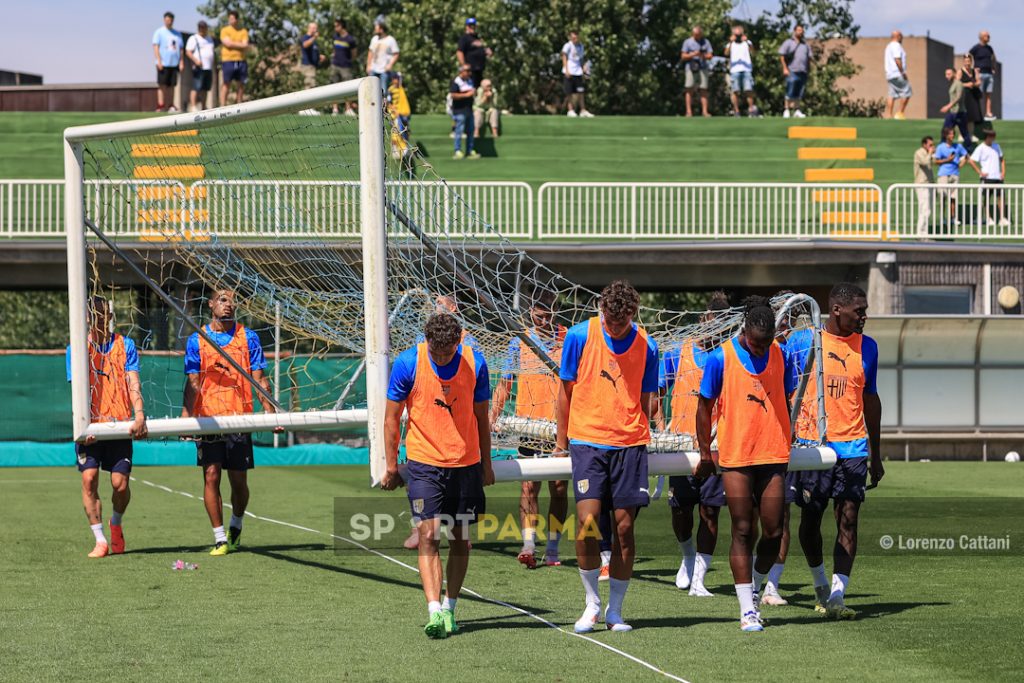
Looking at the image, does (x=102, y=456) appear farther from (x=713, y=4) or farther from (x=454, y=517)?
(x=713, y=4)

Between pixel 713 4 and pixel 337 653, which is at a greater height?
pixel 713 4

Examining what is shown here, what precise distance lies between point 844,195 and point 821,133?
7.31 metres

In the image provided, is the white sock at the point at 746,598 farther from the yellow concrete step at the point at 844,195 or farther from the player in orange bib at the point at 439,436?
the yellow concrete step at the point at 844,195

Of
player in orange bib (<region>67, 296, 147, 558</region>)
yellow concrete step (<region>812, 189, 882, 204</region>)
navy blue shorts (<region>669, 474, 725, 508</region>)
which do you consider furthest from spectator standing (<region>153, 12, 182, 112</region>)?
navy blue shorts (<region>669, 474, 725, 508</region>)

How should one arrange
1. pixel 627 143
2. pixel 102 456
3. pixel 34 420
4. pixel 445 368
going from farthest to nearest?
pixel 627 143, pixel 34 420, pixel 102 456, pixel 445 368

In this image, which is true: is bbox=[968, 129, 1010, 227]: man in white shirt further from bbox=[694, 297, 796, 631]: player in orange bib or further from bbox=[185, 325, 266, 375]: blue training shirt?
bbox=[694, 297, 796, 631]: player in orange bib

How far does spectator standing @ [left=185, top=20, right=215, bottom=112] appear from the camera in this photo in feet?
102

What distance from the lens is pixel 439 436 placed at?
9086 millimetres

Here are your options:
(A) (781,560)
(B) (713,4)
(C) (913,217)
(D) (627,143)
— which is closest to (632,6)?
(B) (713,4)

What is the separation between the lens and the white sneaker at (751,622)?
349 inches

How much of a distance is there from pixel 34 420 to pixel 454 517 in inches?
635

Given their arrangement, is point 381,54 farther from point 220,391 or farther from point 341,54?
point 220,391

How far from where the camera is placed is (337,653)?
8.27 m

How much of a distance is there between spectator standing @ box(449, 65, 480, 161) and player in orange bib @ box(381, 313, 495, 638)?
20.2m
